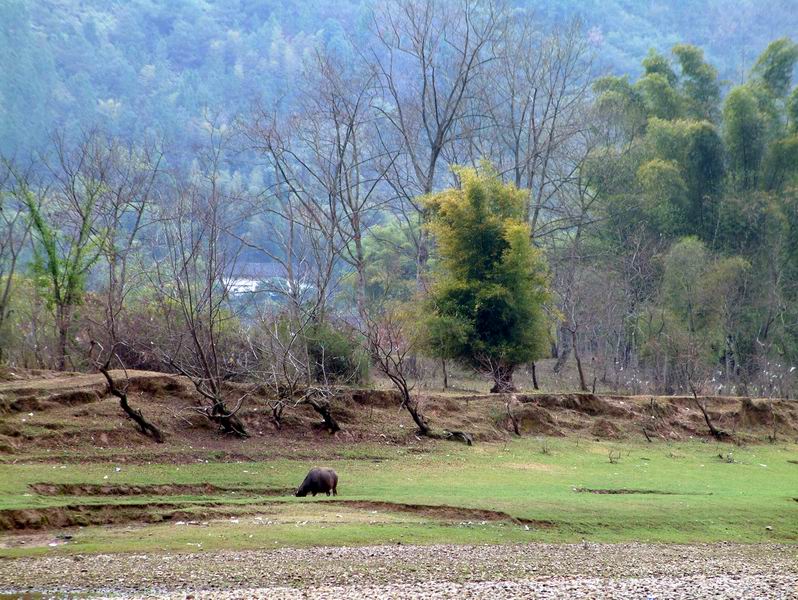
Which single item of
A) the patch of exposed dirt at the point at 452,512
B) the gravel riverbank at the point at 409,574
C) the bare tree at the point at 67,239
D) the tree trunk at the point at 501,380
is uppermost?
the bare tree at the point at 67,239

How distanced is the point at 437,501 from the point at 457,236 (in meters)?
17.6

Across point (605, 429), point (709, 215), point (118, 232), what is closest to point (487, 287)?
point (605, 429)

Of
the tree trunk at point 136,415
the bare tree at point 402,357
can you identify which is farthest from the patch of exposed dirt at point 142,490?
the bare tree at point 402,357

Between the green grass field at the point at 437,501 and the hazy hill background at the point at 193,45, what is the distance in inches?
1846

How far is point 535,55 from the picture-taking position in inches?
2047

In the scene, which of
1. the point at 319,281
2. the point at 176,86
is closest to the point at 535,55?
the point at 319,281

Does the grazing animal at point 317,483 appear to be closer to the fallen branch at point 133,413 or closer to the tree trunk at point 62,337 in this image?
the fallen branch at point 133,413

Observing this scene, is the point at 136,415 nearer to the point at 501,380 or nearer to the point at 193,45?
the point at 501,380

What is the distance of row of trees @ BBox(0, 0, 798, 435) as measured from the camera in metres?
31.3

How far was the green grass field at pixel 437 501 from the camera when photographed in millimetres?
16734

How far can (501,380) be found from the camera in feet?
116

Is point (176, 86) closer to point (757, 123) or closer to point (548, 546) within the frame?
point (757, 123)

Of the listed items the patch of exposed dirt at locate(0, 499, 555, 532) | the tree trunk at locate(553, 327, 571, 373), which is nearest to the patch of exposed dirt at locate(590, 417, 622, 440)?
the tree trunk at locate(553, 327, 571, 373)

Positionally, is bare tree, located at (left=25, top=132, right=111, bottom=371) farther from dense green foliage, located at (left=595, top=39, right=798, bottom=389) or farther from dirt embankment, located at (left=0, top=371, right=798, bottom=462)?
dense green foliage, located at (left=595, top=39, right=798, bottom=389)
